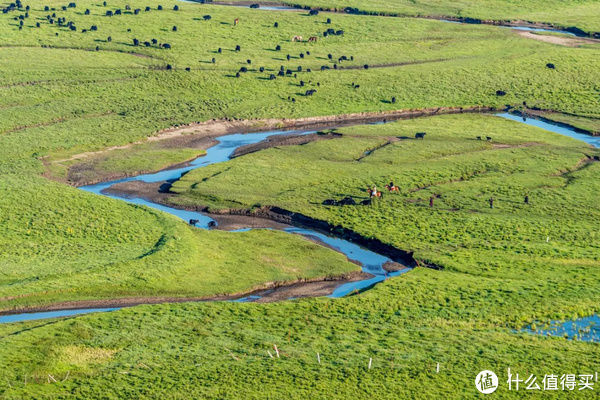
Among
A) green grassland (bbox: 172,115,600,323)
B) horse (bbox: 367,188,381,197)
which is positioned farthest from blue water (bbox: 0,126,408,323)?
horse (bbox: 367,188,381,197)

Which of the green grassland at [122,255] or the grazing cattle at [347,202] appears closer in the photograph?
the green grassland at [122,255]

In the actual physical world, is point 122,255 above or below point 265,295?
above

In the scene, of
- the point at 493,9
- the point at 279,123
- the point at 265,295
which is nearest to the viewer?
the point at 265,295

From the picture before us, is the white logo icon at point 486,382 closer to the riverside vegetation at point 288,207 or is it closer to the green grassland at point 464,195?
the riverside vegetation at point 288,207

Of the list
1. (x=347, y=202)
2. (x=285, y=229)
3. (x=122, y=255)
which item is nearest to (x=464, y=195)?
(x=347, y=202)

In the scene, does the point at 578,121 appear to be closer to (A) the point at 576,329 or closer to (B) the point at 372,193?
(B) the point at 372,193

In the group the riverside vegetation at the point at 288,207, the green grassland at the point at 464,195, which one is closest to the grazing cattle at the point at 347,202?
the riverside vegetation at the point at 288,207
